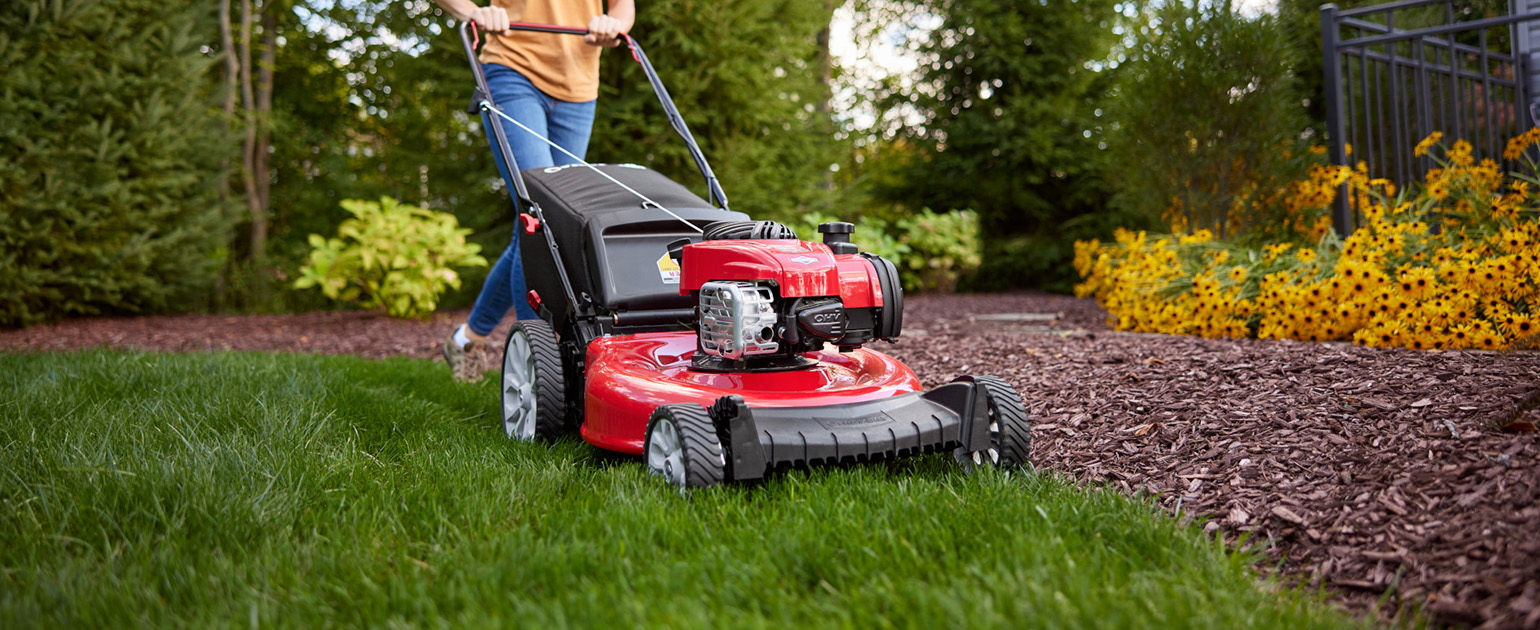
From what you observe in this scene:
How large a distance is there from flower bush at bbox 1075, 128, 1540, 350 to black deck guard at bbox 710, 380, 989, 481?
2.00 m

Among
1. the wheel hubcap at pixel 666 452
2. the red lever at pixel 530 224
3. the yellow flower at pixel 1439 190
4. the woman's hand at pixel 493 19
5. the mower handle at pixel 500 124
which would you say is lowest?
the wheel hubcap at pixel 666 452

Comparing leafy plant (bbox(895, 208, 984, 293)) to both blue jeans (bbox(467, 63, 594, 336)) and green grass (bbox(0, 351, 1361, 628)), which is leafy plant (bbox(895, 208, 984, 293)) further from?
green grass (bbox(0, 351, 1361, 628))

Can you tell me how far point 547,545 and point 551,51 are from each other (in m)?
2.22

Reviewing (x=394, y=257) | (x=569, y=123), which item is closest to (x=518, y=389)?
(x=569, y=123)

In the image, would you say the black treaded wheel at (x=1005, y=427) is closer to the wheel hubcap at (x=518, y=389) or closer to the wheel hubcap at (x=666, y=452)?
the wheel hubcap at (x=666, y=452)

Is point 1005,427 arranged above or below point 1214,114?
below

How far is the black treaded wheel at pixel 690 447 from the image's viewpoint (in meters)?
2.01

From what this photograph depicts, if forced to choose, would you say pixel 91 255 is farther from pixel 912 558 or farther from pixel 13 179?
pixel 912 558

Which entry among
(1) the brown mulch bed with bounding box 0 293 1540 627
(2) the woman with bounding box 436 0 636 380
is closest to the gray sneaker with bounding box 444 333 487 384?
(2) the woman with bounding box 436 0 636 380

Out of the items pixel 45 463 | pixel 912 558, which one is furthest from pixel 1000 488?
pixel 45 463

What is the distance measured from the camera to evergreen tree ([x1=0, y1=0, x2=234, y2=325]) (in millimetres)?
6258

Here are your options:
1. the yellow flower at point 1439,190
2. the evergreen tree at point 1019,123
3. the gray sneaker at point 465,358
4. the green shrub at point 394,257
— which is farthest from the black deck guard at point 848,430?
the evergreen tree at point 1019,123

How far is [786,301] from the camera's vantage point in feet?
7.32

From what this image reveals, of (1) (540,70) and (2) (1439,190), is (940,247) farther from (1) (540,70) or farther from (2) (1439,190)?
(1) (540,70)
